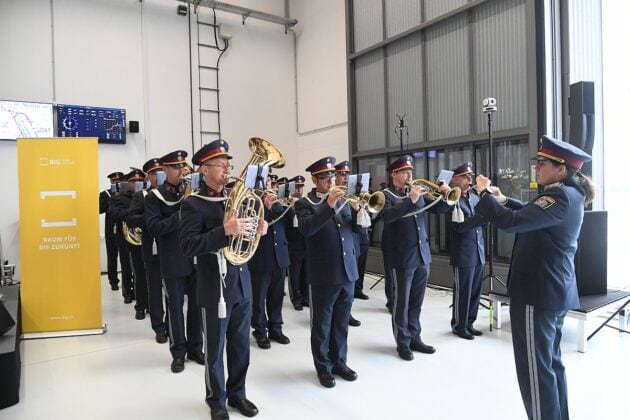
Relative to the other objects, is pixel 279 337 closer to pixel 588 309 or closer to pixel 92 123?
pixel 588 309

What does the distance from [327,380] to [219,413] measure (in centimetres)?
88

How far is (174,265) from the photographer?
3.76 meters

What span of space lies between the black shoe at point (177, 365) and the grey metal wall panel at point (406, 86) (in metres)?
5.39

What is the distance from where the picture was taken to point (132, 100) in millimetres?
8758

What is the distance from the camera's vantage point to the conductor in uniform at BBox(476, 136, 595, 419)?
2.35 meters

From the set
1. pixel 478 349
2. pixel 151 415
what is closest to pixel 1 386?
pixel 151 415

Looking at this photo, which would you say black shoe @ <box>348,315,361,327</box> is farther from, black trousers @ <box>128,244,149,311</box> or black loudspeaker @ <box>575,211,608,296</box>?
black trousers @ <box>128,244,149,311</box>

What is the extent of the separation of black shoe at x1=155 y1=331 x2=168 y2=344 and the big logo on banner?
32.3 inches

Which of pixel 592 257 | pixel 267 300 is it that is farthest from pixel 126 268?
pixel 592 257

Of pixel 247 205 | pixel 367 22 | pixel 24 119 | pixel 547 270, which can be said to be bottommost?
pixel 547 270

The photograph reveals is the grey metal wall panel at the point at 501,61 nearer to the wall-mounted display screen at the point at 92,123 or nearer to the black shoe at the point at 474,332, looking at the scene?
the black shoe at the point at 474,332

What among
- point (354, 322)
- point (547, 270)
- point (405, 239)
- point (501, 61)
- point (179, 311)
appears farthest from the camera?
point (501, 61)

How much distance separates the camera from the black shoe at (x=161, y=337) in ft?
14.7

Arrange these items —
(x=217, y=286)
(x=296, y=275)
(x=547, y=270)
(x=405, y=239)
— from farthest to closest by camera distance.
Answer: (x=296, y=275) < (x=405, y=239) < (x=217, y=286) < (x=547, y=270)
